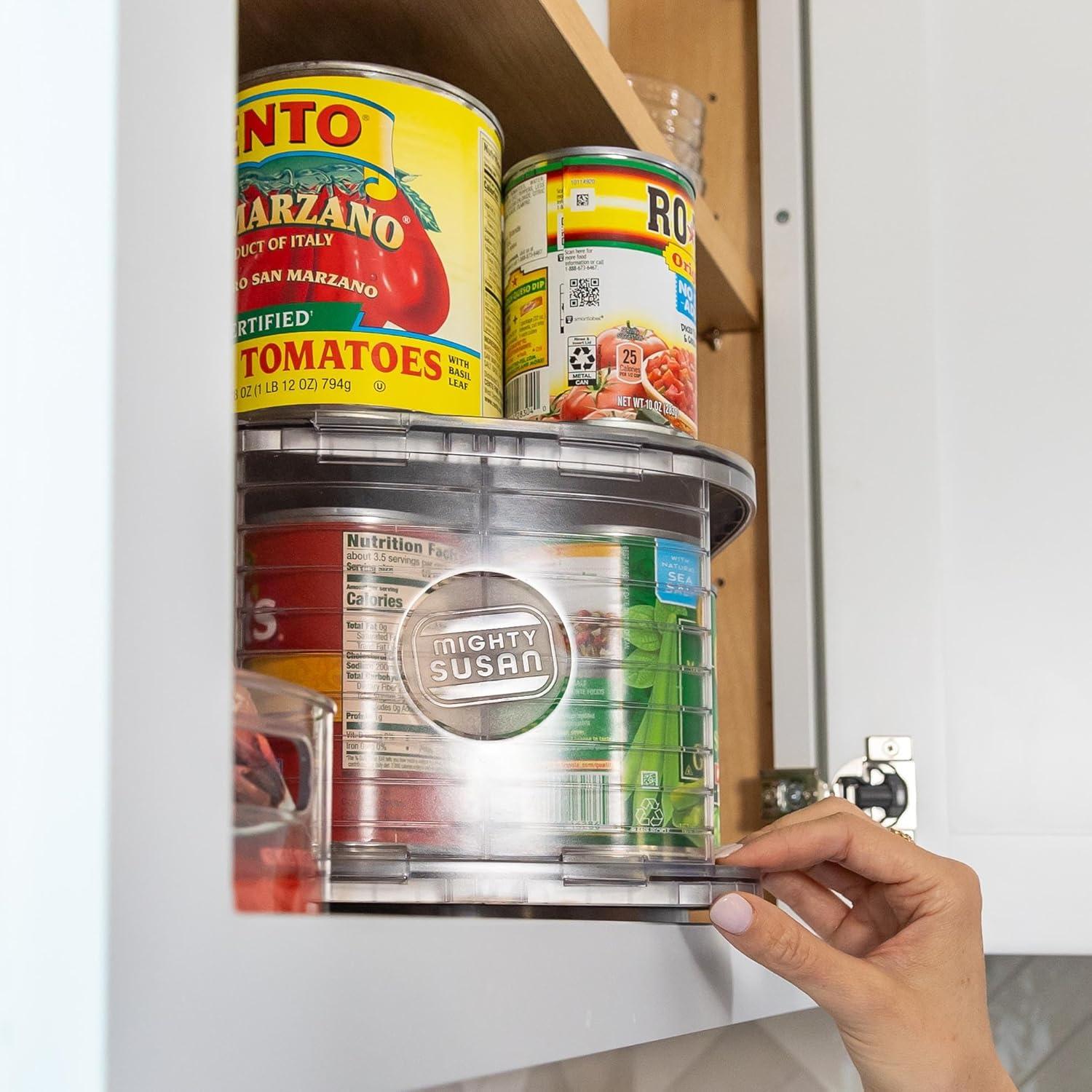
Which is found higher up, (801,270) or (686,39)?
(686,39)

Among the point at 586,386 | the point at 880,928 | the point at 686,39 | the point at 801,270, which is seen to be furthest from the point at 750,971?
the point at 686,39

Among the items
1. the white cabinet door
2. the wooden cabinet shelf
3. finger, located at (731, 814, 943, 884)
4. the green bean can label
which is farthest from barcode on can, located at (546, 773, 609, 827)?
the white cabinet door

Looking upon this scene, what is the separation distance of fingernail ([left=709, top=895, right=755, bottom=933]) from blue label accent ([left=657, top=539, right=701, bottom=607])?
124 millimetres

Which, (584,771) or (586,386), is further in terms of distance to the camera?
(586,386)

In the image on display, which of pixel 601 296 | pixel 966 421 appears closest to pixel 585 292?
pixel 601 296

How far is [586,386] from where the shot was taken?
0.60 meters

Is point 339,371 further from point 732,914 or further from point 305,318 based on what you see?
point 732,914

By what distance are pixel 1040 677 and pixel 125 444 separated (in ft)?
2.90

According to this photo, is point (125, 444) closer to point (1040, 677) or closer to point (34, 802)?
point (34, 802)

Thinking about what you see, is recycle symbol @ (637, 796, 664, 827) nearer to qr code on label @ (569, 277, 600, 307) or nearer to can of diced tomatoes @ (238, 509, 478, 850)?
can of diced tomatoes @ (238, 509, 478, 850)

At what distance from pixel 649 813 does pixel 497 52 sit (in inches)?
16.1

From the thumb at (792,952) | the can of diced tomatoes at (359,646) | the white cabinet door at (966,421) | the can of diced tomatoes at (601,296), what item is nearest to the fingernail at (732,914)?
the thumb at (792,952)

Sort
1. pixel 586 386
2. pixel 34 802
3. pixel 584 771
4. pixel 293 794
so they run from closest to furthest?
pixel 34 802, pixel 293 794, pixel 584 771, pixel 586 386

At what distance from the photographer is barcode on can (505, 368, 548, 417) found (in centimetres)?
61
